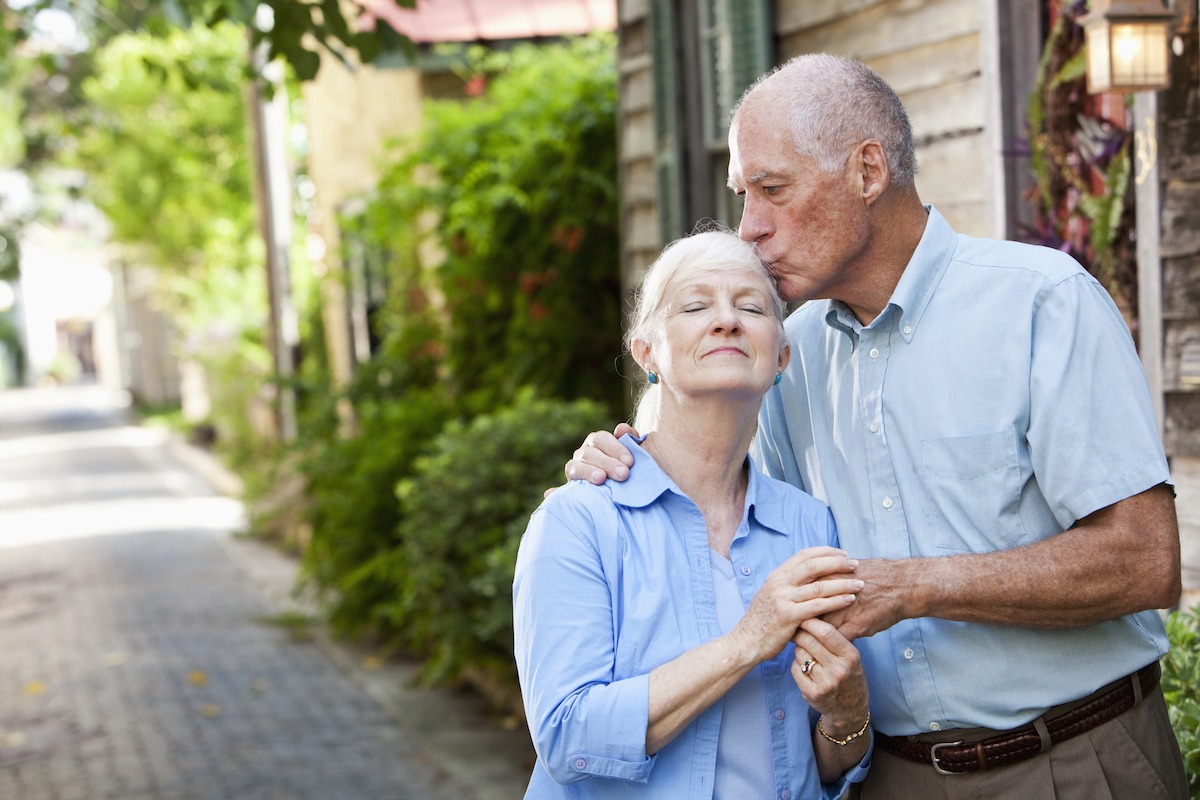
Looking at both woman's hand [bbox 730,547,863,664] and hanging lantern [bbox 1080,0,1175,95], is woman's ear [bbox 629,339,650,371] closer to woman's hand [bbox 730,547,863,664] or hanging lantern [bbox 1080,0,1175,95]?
woman's hand [bbox 730,547,863,664]

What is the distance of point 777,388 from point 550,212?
237 inches

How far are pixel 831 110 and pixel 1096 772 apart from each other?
1.16m

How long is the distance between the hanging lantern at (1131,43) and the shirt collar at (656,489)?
Answer: 5.44 ft

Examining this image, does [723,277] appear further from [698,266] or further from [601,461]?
[601,461]

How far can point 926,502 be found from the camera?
7.37 ft

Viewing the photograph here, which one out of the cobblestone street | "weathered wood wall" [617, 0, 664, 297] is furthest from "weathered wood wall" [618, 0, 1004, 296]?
the cobblestone street

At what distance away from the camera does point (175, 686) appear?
26.3 feet

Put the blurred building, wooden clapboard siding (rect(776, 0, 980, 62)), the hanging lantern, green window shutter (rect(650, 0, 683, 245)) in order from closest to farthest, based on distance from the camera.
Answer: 1. the hanging lantern
2. wooden clapboard siding (rect(776, 0, 980, 62))
3. green window shutter (rect(650, 0, 683, 245))
4. the blurred building

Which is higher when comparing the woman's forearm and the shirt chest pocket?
the shirt chest pocket

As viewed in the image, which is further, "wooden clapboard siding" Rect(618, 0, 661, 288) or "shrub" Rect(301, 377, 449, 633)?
"shrub" Rect(301, 377, 449, 633)

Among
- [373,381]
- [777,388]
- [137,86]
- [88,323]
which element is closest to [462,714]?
[373,381]

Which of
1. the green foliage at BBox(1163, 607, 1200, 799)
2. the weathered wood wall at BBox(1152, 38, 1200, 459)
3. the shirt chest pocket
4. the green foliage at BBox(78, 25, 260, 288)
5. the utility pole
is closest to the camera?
the shirt chest pocket

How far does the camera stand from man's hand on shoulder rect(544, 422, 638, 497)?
2.29 m

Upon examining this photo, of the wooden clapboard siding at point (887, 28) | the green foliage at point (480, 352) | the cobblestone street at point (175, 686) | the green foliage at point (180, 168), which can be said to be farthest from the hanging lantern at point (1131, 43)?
the green foliage at point (180, 168)
